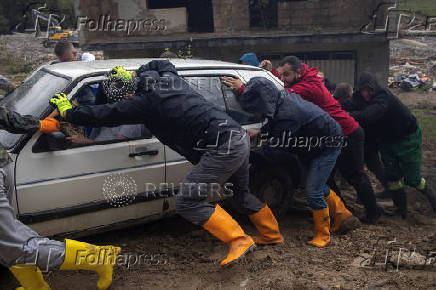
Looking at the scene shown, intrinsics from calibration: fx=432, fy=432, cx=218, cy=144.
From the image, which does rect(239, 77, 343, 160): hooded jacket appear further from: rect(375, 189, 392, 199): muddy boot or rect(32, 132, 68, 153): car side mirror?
rect(375, 189, 392, 199): muddy boot

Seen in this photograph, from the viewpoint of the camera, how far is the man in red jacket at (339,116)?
4.66 meters

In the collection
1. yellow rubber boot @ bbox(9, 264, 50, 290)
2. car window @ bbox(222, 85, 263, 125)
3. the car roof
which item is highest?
the car roof

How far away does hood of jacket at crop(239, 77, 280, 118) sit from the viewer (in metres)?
3.85

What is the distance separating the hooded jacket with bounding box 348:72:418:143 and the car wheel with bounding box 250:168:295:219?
4.10 feet

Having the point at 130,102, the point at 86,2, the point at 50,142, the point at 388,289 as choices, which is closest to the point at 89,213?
the point at 50,142

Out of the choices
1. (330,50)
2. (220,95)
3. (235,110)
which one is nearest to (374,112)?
(235,110)

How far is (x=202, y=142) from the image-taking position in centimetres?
347

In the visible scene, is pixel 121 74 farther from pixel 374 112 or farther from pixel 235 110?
pixel 374 112

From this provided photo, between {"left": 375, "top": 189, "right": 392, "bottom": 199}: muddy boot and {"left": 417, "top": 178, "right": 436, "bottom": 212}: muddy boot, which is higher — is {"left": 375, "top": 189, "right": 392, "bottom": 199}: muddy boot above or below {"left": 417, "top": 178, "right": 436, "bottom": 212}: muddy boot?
below

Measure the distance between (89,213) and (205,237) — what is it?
1.29m

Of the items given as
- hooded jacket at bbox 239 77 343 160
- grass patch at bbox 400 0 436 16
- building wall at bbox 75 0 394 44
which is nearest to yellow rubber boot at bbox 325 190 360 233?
hooded jacket at bbox 239 77 343 160

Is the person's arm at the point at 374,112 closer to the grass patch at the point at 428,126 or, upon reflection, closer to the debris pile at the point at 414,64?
the grass patch at the point at 428,126

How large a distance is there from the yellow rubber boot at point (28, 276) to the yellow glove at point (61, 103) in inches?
43.9

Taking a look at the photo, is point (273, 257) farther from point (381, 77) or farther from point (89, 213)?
point (381, 77)
